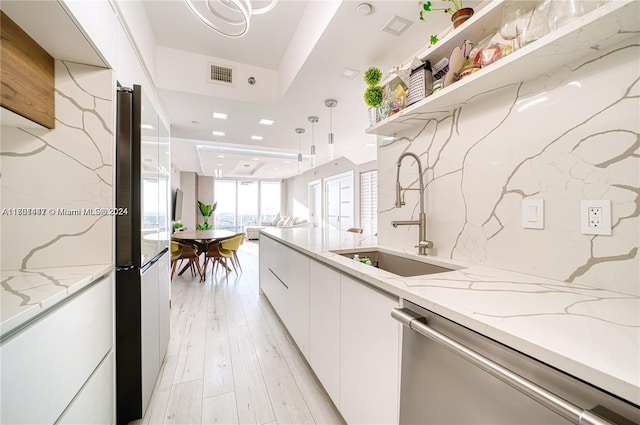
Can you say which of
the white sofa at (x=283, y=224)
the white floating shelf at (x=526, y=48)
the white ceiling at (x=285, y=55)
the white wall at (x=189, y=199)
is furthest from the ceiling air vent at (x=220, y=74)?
the white wall at (x=189, y=199)

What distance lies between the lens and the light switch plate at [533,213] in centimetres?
99

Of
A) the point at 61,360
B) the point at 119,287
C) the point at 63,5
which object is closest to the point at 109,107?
the point at 63,5

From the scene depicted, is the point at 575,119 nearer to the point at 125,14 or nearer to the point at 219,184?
the point at 125,14

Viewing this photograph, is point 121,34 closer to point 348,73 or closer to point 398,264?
point 348,73

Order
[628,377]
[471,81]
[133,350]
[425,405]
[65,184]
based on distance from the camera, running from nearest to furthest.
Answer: [628,377] < [425,405] < [471,81] < [65,184] < [133,350]

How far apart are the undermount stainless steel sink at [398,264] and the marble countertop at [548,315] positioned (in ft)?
1.03

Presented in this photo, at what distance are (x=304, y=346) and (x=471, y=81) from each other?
181cm

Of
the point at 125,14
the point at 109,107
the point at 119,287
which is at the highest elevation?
the point at 125,14

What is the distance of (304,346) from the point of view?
1.75 m

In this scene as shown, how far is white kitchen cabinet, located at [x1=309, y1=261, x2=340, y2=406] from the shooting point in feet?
4.30

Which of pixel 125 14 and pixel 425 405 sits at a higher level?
pixel 125 14

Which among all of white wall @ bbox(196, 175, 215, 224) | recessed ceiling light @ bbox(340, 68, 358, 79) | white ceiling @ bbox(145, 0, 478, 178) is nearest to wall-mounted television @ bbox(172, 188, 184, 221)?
white wall @ bbox(196, 175, 215, 224)

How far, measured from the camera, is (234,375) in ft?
5.68

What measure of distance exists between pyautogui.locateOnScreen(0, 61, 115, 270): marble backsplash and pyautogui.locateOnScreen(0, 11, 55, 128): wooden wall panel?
1.8 inches
